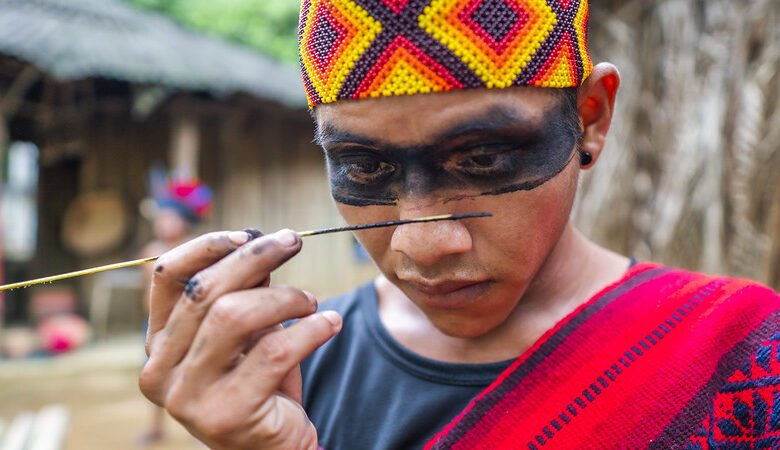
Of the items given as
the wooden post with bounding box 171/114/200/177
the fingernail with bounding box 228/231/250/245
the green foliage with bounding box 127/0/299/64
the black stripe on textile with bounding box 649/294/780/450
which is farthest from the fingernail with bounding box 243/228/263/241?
the green foliage with bounding box 127/0/299/64

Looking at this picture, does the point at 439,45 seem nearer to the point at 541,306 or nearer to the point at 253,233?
the point at 253,233

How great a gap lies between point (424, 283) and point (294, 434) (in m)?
0.37

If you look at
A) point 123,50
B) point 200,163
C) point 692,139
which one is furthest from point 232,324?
point 200,163

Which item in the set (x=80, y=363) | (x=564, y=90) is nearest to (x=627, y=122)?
(x=564, y=90)

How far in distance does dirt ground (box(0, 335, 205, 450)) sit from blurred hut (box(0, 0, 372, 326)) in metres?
2.64

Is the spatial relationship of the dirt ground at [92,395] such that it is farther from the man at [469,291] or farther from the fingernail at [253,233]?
the fingernail at [253,233]

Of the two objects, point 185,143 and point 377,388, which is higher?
point 377,388

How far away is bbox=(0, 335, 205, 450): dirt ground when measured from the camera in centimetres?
643

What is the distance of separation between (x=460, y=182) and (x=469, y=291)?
225 millimetres

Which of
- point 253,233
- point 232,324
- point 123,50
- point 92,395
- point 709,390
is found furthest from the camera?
point 123,50

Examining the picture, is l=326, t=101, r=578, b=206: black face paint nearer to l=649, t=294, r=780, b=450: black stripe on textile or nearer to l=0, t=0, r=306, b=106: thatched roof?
l=649, t=294, r=780, b=450: black stripe on textile

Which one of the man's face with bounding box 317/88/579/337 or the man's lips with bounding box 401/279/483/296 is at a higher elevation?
the man's face with bounding box 317/88/579/337

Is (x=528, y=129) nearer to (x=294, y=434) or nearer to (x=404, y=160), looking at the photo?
(x=404, y=160)

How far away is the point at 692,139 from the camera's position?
2.95 metres
